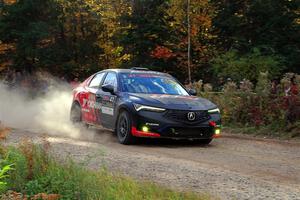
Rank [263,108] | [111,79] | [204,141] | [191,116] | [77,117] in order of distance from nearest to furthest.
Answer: [191,116], [204,141], [111,79], [77,117], [263,108]

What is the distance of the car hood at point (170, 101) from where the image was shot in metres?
12.3

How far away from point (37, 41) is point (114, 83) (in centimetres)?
2856

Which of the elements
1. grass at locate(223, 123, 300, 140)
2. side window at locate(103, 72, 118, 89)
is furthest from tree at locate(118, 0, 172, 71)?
side window at locate(103, 72, 118, 89)

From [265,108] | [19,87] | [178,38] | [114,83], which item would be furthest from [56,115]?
[178,38]

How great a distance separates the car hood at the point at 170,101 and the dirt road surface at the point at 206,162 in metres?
0.88

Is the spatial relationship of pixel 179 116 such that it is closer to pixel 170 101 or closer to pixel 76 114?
pixel 170 101

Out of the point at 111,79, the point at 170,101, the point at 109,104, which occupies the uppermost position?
the point at 111,79

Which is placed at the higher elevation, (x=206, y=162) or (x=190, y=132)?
(x=190, y=132)

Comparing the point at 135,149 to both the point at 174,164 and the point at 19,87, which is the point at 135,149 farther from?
the point at 19,87

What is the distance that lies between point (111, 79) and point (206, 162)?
15.0ft

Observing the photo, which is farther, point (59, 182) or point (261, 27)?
point (261, 27)

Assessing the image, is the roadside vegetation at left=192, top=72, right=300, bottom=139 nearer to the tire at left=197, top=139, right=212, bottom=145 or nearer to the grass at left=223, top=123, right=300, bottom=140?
the grass at left=223, top=123, right=300, bottom=140

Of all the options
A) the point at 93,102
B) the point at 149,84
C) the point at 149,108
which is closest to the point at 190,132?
the point at 149,108

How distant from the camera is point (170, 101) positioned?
1241 cm
